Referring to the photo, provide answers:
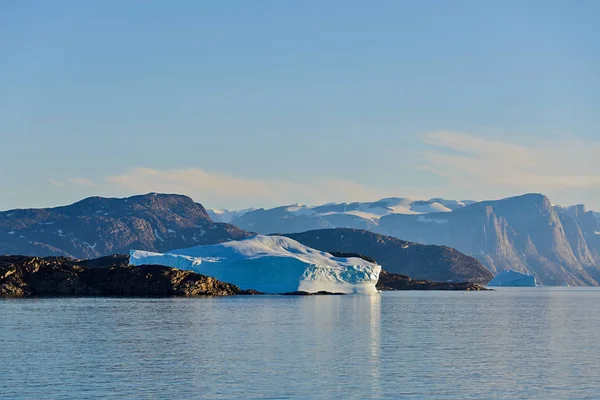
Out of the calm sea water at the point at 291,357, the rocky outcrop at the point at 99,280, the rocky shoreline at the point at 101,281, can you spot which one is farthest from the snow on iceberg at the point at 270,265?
the calm sea water at the point at 291,357

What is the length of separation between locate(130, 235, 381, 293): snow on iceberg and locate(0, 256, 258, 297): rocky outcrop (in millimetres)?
2999

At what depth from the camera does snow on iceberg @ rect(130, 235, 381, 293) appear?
15038cm

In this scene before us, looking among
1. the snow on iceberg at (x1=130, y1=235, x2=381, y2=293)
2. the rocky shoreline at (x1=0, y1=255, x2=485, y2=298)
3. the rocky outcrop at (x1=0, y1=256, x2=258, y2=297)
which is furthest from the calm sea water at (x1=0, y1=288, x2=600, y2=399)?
the snow on iceberg at (x1=130, y1=235, x2=381, y2=293)

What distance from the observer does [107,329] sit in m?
72.8

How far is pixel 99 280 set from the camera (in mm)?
148625

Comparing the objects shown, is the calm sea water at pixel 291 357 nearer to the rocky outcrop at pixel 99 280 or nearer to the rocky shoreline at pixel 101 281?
the rocky outcrop at pixel 99 280

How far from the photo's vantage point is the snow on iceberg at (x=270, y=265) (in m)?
150

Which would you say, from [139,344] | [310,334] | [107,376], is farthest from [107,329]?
[107,376]

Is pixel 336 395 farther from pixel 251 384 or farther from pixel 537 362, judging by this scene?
pixel 537 362

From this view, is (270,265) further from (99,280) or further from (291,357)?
(291,357)

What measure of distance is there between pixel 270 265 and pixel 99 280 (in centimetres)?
2901

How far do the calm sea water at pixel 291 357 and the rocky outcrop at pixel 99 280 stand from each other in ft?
172

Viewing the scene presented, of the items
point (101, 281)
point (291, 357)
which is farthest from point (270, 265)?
point (291, 357)

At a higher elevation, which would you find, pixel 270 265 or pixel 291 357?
pixel 270 265
